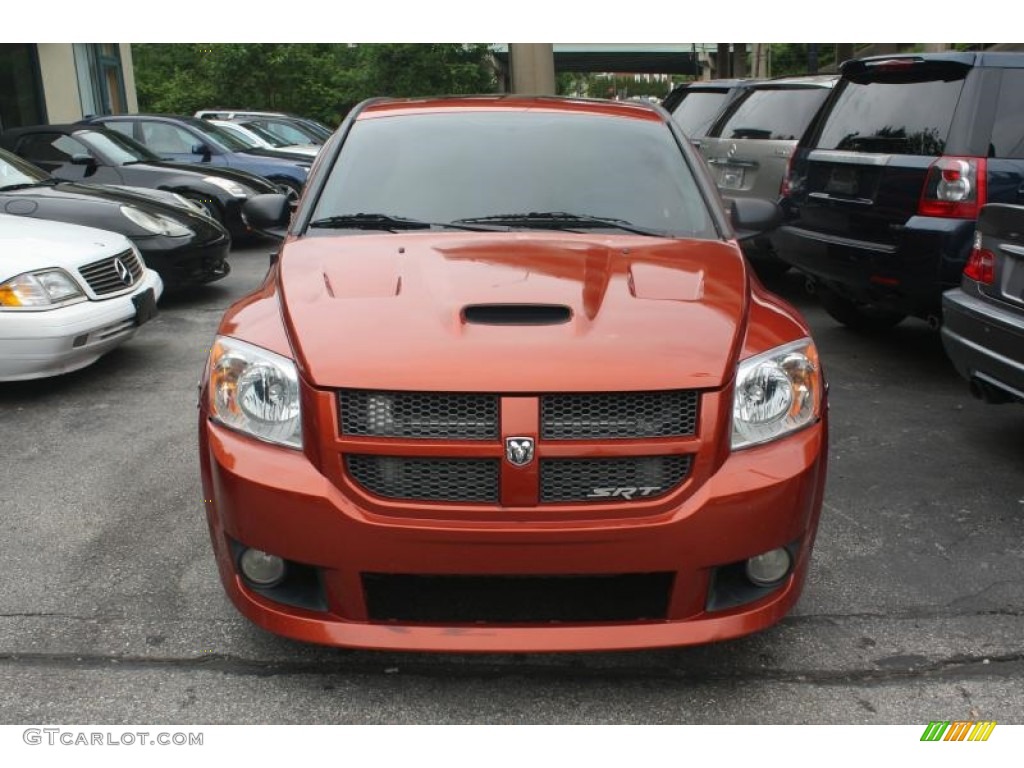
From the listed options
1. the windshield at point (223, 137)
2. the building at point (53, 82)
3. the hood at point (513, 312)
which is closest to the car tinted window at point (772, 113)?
the hood at point (513, 312)

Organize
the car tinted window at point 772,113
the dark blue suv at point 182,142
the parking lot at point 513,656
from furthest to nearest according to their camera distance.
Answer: the dark blue suv at point 182,142 < the car tinted window at point 772,113 < the parking lot at point 513,656

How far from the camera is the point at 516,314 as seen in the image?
286 centimetres

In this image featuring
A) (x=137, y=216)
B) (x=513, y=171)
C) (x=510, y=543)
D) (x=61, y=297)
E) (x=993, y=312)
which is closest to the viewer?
(x=510, y=543)

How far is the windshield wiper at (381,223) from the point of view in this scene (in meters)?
3.63

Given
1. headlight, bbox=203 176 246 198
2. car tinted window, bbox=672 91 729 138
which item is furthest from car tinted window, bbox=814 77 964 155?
headlight, bbox=203 176 246 198

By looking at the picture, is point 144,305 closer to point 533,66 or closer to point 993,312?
point 993,312

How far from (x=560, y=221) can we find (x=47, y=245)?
371 cm

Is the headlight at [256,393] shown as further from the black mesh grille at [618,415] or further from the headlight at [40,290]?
the headlight at [40,290]

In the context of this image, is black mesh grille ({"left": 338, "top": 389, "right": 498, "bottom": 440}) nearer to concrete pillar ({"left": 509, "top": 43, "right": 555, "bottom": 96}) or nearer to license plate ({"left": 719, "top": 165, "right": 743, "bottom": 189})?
license plate ({"left": 719, "top": 165, "right": 743, "bottom": 189})

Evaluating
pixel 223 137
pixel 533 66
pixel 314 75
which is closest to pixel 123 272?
pixel 223 137

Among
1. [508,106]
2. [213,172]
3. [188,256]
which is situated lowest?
[188,256]

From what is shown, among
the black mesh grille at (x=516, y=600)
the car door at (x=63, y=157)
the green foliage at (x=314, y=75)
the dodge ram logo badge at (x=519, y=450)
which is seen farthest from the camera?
the green foliage at (x=314, y=75)

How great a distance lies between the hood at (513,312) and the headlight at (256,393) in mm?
87

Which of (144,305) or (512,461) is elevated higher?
(512,461)
